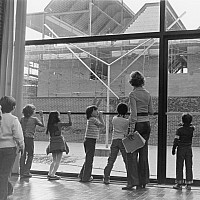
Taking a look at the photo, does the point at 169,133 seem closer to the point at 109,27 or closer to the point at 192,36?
the point at 192,36

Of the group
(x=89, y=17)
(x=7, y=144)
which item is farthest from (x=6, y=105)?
(x=89, y=17)

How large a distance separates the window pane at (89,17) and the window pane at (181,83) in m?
0.51

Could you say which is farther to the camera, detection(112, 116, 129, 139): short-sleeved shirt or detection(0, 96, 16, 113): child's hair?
detection(112, 116, 129, 139): short-sleeved shirt

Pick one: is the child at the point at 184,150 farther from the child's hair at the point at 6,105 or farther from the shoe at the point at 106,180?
the child's hair at the point at 6,105

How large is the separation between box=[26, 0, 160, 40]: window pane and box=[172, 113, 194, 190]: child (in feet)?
5.09

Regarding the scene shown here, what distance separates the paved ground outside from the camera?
4949 millimetres

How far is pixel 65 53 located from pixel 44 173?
1931 millimetres

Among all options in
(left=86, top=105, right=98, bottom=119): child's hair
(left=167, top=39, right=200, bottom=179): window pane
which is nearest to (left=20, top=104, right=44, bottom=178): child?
(left=86, top=105, right=98, bottom=119): child's hair

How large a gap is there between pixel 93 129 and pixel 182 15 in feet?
6.81

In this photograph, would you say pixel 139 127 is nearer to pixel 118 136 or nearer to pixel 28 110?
pixel 118 136

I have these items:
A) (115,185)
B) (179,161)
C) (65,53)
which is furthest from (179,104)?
(65,53)

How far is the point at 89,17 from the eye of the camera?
221 inches

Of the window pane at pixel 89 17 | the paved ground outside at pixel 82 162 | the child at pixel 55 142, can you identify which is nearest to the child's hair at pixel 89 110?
the child at pixel 55 142

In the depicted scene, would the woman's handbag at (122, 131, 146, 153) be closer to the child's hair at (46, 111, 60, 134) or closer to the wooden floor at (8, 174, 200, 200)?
the wooden floor at (8, 174, 200, 200)
